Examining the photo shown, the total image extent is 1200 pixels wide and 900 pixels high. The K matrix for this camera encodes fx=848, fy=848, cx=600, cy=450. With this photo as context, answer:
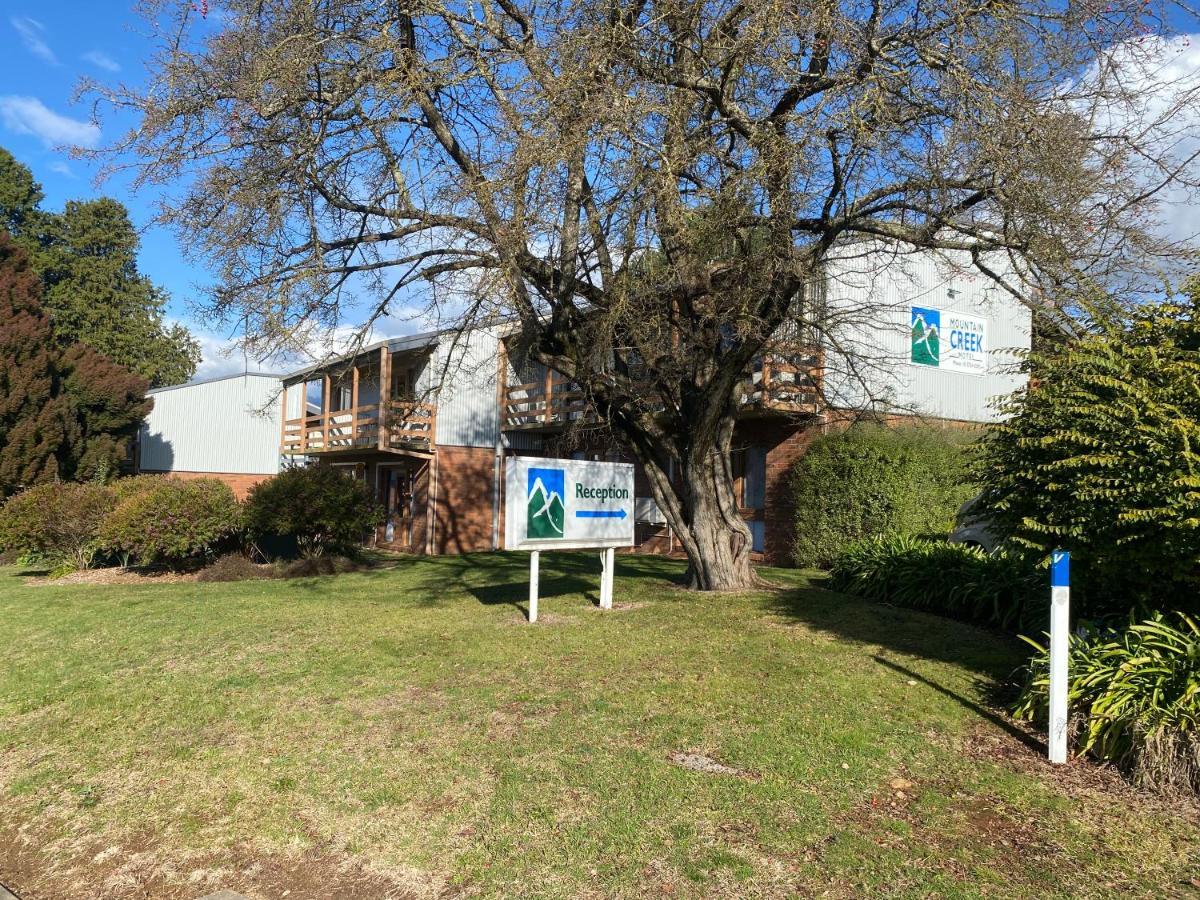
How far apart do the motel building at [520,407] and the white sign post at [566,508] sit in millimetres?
2595

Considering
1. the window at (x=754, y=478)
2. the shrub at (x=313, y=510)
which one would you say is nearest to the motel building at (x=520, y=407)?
the window at (x=754, y=478)

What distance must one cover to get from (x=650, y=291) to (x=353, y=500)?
915cm

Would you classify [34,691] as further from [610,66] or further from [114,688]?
[610,66]

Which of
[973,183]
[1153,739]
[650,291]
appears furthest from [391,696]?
[973,183]

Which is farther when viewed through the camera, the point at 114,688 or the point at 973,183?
the point at 973,183

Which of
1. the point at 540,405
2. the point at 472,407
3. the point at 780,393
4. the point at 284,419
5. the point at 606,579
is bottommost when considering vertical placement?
the point at 606,579

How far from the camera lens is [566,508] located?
31.7ft

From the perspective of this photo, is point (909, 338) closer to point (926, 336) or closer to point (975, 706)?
point (926, 336)

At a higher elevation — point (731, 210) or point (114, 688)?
point (731, 210)

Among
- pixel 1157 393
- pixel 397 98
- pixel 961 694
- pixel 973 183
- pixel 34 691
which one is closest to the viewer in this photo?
pixel 1157 393

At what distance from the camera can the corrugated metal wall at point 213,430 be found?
2927 cm

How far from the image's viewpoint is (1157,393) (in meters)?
5.34

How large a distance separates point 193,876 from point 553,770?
1934mm

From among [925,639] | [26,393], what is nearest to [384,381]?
[26,393]
